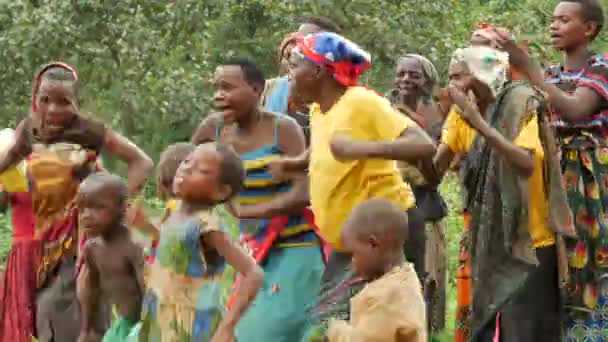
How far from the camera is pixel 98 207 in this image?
6773 mm

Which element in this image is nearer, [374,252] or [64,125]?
[374,252]

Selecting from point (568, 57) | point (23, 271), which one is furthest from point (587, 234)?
point (23, 271)

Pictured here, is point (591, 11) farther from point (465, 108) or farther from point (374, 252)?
point (374, 252)

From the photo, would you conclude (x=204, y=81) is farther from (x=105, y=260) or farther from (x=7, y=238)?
(x=105, y=260)

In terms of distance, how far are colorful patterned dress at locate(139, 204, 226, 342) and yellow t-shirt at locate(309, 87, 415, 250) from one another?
554 millimetres

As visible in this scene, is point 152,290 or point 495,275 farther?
point 495,275

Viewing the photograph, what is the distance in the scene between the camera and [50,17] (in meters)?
13.9

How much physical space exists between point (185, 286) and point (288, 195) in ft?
3.52

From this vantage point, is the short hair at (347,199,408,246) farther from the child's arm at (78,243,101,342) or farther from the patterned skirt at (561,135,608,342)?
the patterned skirt at (561,135,608,342)

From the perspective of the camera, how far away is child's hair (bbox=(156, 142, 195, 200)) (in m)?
6.80

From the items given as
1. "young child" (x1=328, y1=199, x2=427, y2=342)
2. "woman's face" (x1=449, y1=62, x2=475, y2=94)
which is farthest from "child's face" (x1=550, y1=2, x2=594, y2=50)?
"young child" (x1=328, y1=199, x2=427, y2=342)

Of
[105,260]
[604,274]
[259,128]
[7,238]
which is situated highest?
[259,128]

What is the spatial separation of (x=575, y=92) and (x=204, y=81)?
24.9ft

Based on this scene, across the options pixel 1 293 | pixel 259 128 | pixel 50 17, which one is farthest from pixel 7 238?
pixel 259 128
